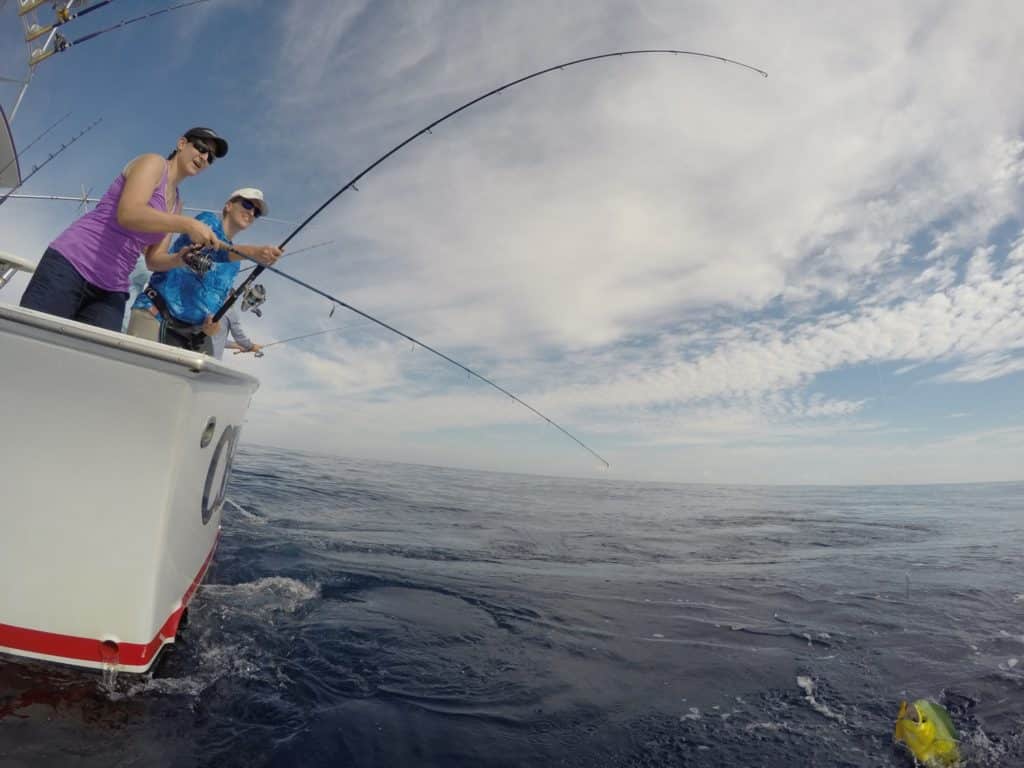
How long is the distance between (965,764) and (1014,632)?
3.66m

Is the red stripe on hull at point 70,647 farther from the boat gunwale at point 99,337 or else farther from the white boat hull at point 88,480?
the boat gunwale at point 99,337

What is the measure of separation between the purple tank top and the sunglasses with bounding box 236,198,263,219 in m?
1.06

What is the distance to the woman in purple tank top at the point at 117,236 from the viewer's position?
240 centimetres

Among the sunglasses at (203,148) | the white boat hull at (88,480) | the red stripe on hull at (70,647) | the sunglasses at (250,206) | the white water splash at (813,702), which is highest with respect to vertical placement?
the sunglasses at (250,206)

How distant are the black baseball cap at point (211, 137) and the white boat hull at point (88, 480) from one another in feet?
4.60

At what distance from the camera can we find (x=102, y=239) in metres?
2.66

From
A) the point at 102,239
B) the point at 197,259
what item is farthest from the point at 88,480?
the point at 197,259

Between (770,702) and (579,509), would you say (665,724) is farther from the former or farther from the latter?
(579,509)

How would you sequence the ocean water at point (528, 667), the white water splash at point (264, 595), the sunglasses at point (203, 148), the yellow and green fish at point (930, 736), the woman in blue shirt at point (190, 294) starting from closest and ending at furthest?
the ocean water at point (528, 667) < the yellow and green fish at point (930, 736) < the sunglasses at point (203, 148) < the woman in blue shirt at point (190, 294) < the white water splash at point (264, 595)

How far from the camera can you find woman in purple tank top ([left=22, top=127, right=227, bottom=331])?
2.40m

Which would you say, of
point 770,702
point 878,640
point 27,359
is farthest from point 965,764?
point 27,359

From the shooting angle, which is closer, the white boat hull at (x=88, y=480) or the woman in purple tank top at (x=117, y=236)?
the white boat hull at (x=88, y=480)

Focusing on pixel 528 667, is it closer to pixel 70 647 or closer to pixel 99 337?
pixel 70 647

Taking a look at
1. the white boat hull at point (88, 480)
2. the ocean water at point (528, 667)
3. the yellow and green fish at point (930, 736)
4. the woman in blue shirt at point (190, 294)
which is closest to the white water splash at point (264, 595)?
the ocean water at point (528, 667)
